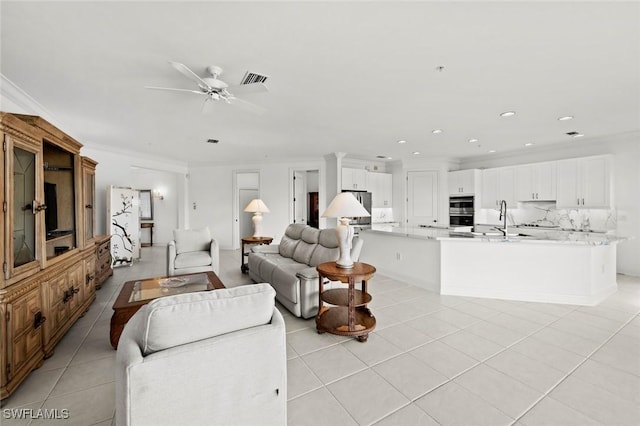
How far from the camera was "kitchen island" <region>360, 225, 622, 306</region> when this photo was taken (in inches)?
140

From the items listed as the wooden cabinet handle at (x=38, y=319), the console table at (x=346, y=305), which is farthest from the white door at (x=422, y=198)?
the wooden cabinet handle at (x=38, y=319)

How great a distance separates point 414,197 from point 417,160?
3.15 feet

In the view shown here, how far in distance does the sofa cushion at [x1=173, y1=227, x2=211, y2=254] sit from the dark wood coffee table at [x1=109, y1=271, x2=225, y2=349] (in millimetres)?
1437

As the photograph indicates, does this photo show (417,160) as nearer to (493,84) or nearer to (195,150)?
(493,84)

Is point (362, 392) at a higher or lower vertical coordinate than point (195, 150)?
lower

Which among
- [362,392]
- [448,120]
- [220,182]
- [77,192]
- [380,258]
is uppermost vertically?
[448,120]

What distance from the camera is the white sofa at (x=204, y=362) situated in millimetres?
1132

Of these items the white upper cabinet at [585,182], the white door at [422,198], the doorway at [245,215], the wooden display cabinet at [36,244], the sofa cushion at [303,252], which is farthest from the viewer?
the doorway at [245,215]

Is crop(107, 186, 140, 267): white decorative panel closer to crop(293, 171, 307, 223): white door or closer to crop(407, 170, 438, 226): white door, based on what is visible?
crop(293, 171, 307, 223): white door

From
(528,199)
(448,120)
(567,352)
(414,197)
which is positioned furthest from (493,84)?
(414,197)

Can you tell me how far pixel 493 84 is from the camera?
287 cm

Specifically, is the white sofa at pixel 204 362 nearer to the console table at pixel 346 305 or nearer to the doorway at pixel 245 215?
the console table at pixel 346 305

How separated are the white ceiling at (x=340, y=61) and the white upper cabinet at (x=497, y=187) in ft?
6.34

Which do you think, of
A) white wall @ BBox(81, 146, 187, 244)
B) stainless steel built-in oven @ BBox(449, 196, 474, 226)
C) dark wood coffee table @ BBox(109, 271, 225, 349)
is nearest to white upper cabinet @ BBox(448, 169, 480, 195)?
stainless steel built-in oven @ BBox(449, 196, 474, 226)
